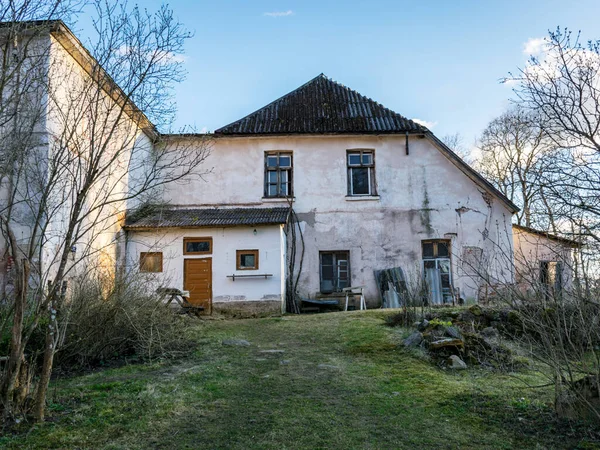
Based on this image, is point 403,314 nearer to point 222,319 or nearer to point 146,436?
point 222,319

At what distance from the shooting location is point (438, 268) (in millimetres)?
17812

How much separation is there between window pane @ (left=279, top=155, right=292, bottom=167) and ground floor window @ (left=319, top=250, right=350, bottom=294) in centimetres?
Result: 355

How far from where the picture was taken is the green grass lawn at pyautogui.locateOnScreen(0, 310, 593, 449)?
16.3 ft

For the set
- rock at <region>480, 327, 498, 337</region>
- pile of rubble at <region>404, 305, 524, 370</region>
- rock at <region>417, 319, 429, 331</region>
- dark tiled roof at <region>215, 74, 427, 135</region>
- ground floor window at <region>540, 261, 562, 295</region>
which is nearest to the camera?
ground floor window at <region>540, 261, 562, 295</region>

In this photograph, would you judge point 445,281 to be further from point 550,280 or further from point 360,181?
point 550,280

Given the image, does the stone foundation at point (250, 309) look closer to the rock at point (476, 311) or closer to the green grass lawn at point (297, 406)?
the rock at point (476, 311)

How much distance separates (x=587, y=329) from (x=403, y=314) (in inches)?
253

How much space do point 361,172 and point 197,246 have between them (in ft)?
21.8

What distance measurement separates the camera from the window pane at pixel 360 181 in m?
18.6

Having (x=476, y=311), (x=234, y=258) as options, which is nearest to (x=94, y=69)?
(x=476, y=311)

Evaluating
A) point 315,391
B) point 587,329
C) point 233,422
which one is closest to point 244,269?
point 315,391

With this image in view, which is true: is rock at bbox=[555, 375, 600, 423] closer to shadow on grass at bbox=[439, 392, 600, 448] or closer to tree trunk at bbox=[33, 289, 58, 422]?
shadow on grass at bbox=[439, 392, 600, 448]

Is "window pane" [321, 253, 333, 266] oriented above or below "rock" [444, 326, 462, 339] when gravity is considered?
above

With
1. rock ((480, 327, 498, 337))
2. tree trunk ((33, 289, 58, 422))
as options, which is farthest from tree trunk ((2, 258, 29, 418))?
rock ((480, 327, 498, 337))
